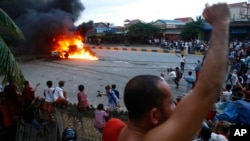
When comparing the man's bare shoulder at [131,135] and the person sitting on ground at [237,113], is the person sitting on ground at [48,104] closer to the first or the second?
the person sitting on ground at [237,113]

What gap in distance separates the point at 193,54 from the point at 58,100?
1081 inches

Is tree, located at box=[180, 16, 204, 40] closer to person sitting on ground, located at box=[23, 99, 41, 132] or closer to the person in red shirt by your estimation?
person sitting on ground, located at box=[23, 99, 41, 132]

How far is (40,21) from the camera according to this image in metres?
29.5

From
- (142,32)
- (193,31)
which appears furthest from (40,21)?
(142,32)

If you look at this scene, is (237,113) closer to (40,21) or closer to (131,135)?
(131,135)

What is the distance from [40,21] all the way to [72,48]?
4.01 meters

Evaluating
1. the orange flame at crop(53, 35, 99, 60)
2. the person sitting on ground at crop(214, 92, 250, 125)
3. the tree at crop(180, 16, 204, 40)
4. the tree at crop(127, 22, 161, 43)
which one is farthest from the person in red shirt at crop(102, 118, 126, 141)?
the tree at crop(127, 22, 161, 43)

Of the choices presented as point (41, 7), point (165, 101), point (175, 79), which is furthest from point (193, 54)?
point (165, 101)

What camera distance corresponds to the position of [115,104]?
8.85m

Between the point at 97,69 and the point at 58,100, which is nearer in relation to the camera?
the point at 58,100

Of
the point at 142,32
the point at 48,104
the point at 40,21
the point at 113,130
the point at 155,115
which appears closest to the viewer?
the point at 155,115

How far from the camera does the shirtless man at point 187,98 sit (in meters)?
1.26

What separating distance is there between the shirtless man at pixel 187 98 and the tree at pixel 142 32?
5150 cm

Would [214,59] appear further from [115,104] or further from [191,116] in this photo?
[115,104]
